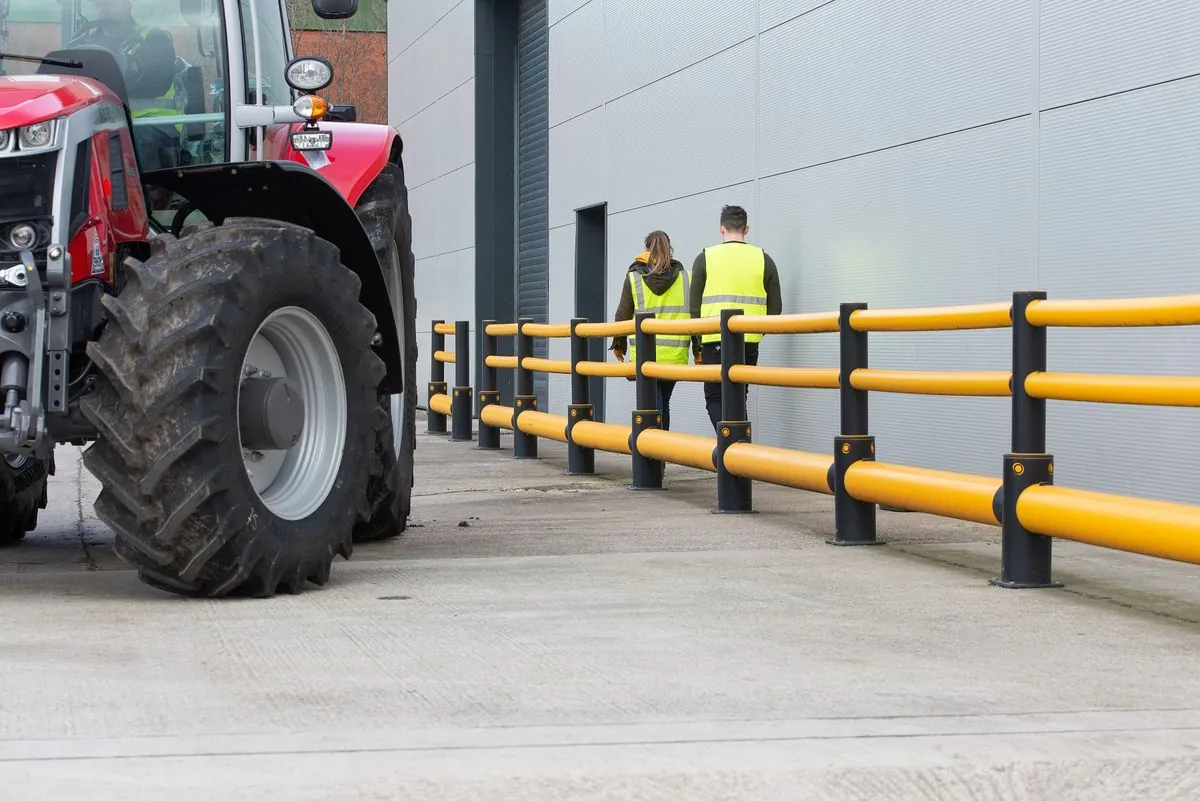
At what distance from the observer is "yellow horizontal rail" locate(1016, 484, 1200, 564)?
5914 millimetres

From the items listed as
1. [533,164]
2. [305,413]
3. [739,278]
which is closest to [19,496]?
[305,413]

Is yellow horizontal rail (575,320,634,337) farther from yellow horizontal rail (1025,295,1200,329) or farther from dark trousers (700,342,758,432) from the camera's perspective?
yellow horizontal rail (1025,295,1200,329)

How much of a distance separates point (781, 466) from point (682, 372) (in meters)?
2.11

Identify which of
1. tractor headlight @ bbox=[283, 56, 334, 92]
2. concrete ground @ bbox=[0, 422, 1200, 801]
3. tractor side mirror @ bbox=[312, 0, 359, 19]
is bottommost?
concrete ground @ bbox=[0, 422, 1200, 801]

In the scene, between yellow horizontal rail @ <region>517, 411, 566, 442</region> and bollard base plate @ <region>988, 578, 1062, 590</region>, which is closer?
bollard base plate @ <region>988, 578, 1062, 590</region>

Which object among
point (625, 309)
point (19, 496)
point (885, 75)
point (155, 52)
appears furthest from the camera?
point (625, 309)

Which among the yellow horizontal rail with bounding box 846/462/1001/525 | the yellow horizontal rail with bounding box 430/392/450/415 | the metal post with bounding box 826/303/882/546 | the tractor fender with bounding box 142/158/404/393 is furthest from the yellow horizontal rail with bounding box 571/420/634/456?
the yellow horizontal rail with bounding box 430/392/450/415

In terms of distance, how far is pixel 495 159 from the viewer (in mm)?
23141

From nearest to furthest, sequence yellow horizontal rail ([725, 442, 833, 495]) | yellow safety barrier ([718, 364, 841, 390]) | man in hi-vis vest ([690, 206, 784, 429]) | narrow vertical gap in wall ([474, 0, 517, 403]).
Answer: yellow horizontal rail ([725, 442, 833, 495]) < yellow safety barrier ([718, 364, 841, 390]) < man in hi-vis vest ([690, 206, 784, 429]) < narrow vertical gap in wall ([474, 0, 517, 403])

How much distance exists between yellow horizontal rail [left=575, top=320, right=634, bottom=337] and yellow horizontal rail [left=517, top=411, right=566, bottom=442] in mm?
785

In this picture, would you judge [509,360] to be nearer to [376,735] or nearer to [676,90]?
[676,90]

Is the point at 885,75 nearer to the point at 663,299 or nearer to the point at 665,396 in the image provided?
the point at 663,299

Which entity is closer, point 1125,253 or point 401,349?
point 401,349

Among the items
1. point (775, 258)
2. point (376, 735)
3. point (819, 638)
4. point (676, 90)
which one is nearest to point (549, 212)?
point (676, 90)
